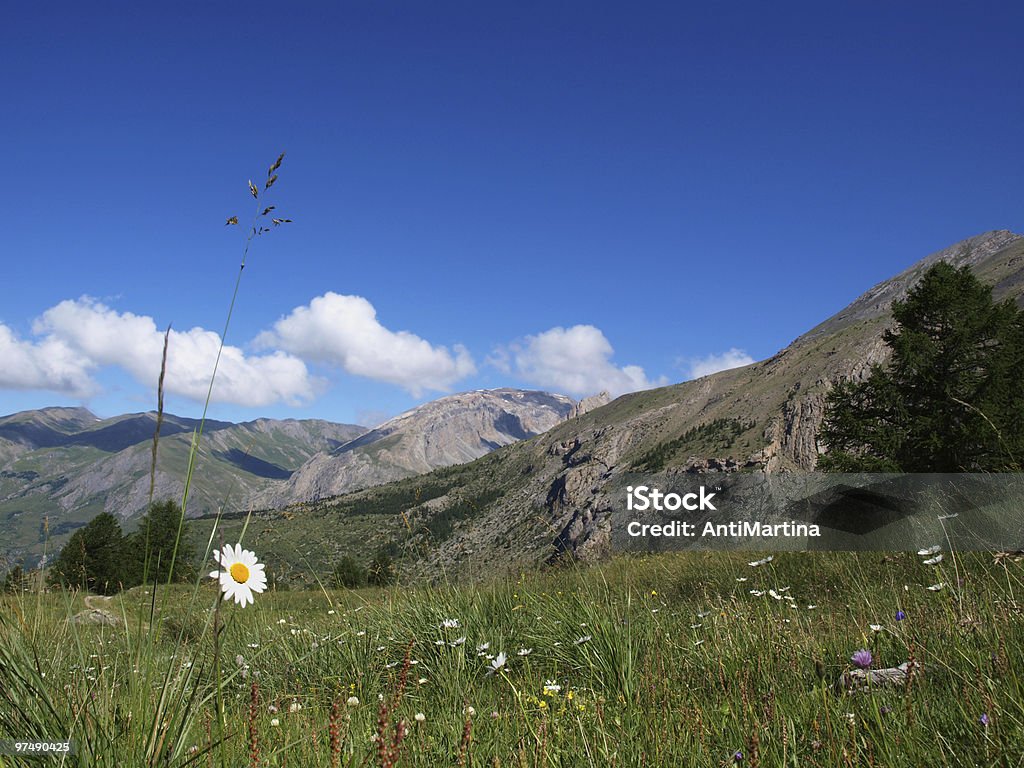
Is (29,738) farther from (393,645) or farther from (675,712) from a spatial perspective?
(393,645)

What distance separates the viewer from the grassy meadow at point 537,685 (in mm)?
2207

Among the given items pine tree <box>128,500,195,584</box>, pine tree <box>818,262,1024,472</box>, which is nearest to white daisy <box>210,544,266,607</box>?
pine tree <box>128,500,195,584</box>

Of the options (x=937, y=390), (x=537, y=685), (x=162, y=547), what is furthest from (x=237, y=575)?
(x=937, y=390)

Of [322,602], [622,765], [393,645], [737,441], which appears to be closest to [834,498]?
[322,602]

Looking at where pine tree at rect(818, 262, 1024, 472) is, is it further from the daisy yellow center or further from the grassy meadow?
the daisy yellow center

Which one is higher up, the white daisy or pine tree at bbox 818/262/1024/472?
pine tree at bbox 818/262/1024/472

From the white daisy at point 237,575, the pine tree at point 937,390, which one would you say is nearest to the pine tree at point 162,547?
the white daisy at point 237,575

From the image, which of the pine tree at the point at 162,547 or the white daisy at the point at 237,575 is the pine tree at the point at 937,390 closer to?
the pine tree at the point at 162,547

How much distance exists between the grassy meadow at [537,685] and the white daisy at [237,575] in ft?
0.30

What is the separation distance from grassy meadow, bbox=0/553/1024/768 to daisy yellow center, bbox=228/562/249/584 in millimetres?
99

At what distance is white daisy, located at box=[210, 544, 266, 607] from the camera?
6.28 feet

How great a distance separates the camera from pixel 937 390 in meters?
28.8

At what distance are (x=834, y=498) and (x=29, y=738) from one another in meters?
24.5

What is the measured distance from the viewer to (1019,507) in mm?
10156
